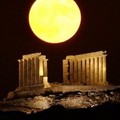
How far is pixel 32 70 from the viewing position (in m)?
55.0

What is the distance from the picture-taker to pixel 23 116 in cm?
3372

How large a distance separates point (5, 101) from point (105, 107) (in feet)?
57.5

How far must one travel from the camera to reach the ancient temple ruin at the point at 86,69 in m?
51.1

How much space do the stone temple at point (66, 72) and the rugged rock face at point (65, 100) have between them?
101 inches

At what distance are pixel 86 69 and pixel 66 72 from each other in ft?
6.22

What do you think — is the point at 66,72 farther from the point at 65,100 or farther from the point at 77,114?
the point at 77,114

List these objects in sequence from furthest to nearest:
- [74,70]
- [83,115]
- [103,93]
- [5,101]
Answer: [74,70], [5,101], [103,93], [83,115]

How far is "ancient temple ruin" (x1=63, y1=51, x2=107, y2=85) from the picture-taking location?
51125 mm

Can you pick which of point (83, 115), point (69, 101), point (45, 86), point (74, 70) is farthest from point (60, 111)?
point (74, 70)

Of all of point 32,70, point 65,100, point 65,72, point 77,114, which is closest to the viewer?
point 77,114

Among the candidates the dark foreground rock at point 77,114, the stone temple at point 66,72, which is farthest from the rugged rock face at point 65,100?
the dark foreground rock at point 77,114

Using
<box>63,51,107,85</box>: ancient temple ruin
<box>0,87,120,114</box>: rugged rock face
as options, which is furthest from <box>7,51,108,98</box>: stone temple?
<box>0,87,120,114</box>: rugged rock face

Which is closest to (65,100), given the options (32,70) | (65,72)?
(65,72)

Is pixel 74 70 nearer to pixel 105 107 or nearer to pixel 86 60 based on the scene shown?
pixel 86 60
